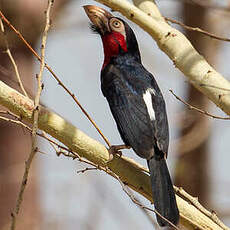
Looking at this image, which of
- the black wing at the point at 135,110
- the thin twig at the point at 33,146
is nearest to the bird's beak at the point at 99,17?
the black wing at the point at 135,110

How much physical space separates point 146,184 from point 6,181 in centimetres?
440


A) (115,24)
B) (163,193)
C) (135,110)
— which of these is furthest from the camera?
(115,24)

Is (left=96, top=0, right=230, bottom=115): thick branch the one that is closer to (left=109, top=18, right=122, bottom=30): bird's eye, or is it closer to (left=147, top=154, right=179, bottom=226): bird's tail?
(left=147, top=154, right=179, bottom=226): bird's tail

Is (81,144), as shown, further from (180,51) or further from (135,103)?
(135,103)

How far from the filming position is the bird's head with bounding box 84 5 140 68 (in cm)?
523

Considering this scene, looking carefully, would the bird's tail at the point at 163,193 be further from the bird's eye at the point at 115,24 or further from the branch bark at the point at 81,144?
the bird's eye at the point at 115,24

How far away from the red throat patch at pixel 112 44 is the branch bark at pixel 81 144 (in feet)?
5.62

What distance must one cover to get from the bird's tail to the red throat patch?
4.56 feet

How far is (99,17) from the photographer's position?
5207 millimetres

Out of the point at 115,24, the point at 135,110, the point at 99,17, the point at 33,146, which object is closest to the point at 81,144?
the point at 33,146

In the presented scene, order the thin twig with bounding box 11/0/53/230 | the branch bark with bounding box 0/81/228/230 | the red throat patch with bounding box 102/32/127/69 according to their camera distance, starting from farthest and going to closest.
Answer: the red throat patch with bounding box 102/32/127/69 < the branch bark with bounding box 0/81/228/230 < the thin twig with bounding box 11/0/53/230

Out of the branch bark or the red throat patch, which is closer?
the branch bark

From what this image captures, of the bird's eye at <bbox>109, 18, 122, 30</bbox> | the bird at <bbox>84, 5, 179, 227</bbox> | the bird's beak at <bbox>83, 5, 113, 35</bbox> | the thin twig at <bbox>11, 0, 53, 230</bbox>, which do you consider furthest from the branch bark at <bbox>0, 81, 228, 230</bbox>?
the bird's eye at <bbox>109, 18, 122, 30</bbox>

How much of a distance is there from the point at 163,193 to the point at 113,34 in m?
1.81
